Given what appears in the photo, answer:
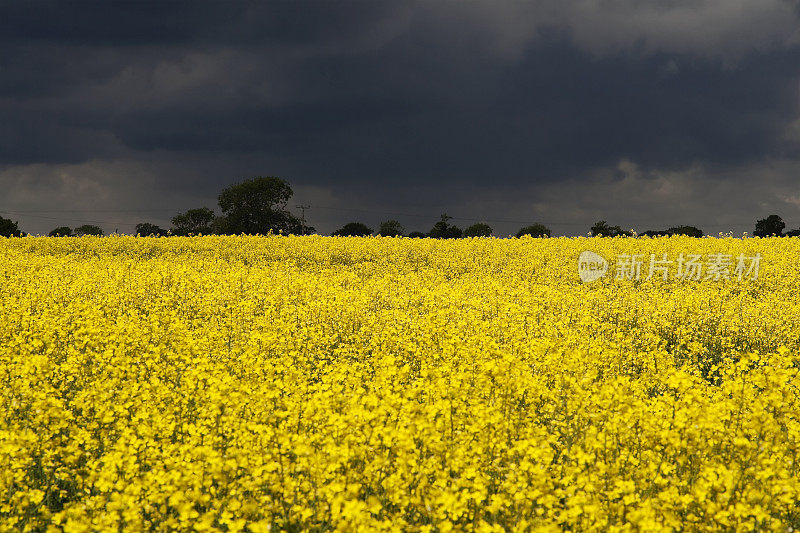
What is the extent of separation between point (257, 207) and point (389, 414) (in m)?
81.4

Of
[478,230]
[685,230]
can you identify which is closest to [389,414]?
[685,230]

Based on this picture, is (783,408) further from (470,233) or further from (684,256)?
(470,233)

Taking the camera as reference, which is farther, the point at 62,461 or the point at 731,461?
the point at 62,461

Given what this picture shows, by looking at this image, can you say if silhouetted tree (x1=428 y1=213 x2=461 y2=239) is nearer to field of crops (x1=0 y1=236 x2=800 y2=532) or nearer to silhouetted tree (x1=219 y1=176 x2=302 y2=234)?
silhouetted tree (x1=219 y1=176 x2=302 y2=234)

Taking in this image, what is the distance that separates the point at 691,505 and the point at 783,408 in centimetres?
194

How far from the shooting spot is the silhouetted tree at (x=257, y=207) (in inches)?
3307

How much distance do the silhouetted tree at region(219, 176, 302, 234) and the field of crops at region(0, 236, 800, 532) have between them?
67.6 meters

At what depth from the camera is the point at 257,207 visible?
8494 cm

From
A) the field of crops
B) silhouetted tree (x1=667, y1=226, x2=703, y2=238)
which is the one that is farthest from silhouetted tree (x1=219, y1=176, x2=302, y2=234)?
the field of crops

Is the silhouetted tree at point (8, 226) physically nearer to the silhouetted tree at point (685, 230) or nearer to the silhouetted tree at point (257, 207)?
the silhouetted tree at point (257, 207)

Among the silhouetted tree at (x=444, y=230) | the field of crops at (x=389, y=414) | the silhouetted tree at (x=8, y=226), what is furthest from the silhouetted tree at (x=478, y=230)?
the field of crops at (x=389, y=414)

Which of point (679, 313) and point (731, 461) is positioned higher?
point (679, 313)

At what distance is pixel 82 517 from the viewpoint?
16.5 ft

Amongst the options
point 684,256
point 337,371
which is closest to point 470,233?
point 684,256
